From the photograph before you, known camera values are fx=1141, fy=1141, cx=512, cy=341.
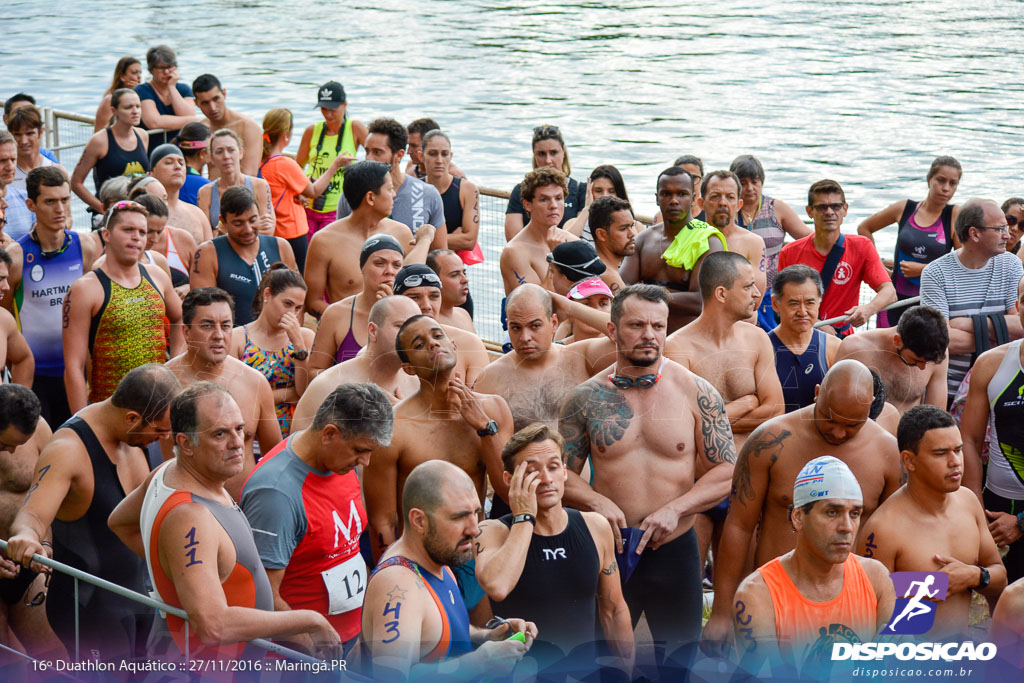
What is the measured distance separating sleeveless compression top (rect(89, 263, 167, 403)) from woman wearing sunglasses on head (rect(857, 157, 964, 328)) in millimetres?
4970

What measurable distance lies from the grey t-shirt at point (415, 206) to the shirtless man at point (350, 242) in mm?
819

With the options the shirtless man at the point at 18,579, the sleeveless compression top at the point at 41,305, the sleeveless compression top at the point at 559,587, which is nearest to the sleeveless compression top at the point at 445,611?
the sleeveless compression top at the point at 559,587

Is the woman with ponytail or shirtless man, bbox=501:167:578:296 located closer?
shirtless man, bbox=501:167:578:296

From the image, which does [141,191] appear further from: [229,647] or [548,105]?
[548,105]

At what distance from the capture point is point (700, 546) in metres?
5.36

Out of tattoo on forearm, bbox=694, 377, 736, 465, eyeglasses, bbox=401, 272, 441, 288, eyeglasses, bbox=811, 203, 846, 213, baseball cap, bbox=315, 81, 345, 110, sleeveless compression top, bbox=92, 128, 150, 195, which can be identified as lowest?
tattoo on forearm, bbox=694, 377, 736, 465

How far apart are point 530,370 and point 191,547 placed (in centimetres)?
201

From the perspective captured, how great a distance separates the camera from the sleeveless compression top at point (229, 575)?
373 centimetres

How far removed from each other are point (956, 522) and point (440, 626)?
220cm

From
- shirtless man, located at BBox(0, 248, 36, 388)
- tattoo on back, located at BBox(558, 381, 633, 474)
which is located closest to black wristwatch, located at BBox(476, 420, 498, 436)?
tattoo on back, located at BBox(558, 381, 633, 474)

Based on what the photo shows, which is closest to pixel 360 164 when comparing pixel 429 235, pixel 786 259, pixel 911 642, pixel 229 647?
pixel 429 235

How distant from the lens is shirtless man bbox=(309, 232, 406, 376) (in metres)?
5.74

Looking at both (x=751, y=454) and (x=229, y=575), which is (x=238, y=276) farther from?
(x=751, y=454)

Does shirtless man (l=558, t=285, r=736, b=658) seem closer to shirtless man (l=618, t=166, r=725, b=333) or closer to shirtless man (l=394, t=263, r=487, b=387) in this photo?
shirtless man (l=394, t=263, r=487, b=387)
